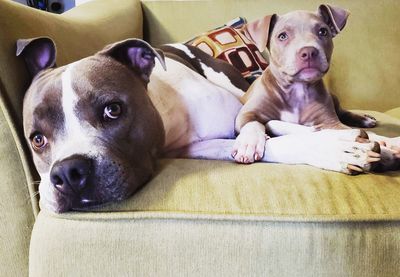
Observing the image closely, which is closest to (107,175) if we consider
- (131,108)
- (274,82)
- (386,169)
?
(131,108)

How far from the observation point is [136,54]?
4.27ft

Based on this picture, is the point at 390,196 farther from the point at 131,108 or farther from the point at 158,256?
the point at 131,108

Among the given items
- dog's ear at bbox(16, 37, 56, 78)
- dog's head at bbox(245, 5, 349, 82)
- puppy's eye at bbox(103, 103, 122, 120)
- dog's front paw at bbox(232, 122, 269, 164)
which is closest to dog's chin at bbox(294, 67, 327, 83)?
dog's head at bbox(245, 5, 349, 82)

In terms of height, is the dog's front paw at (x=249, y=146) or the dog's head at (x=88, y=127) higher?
the dog's head at (x=88, y=127)

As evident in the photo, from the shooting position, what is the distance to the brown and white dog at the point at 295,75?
1497mm

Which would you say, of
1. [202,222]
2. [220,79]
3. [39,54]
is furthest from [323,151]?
[220,79]

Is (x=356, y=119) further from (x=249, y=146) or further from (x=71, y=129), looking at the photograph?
(x=71, y=129)

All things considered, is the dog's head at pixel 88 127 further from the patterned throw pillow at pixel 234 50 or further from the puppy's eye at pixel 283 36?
the patterned throw pillow at pixel 234 50

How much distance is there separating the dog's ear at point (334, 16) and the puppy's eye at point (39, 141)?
109 cm

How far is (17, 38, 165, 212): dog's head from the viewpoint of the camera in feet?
3.24

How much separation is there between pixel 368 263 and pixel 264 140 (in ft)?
1.62

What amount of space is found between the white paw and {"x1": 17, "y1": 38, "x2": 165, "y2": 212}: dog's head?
17.9 inches

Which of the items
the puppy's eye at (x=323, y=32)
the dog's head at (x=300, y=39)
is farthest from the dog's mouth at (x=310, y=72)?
the puppy's eye at (x=323, y=32)

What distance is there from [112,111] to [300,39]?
2.53 ft
